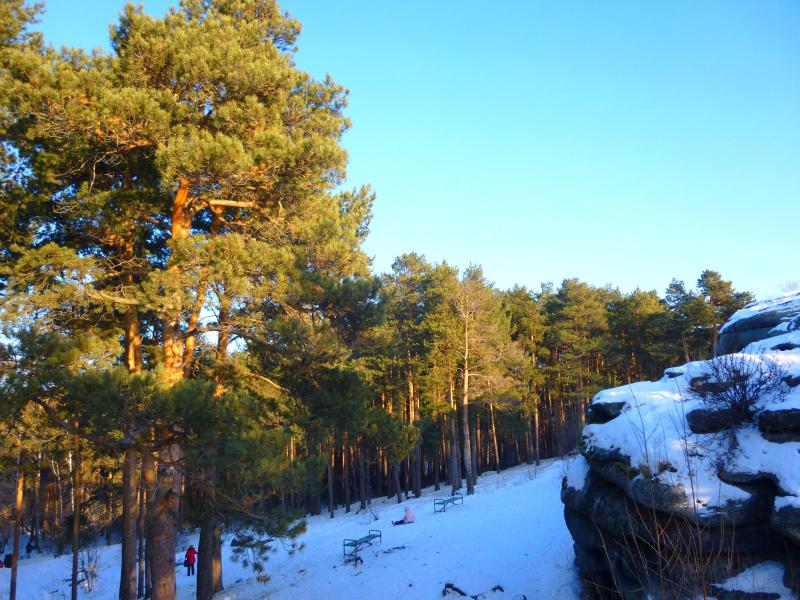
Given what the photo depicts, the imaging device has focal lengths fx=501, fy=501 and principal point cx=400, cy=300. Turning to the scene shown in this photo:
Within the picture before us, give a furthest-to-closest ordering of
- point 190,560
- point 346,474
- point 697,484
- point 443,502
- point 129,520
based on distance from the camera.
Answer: point 346,474
point 190,560
point 443,502
point 129,520
point 697,484

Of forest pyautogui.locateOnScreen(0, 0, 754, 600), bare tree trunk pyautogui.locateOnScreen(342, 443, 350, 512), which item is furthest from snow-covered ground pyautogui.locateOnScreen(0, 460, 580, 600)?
bare tree trunk pyautogui.locateOnScreen(342, 443, 350, 512)

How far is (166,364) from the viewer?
374 inches

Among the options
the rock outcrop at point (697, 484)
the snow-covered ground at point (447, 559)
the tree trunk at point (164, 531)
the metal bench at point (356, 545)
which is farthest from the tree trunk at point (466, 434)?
the tree trunk at point (164, 531)

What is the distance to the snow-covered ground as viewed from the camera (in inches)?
460

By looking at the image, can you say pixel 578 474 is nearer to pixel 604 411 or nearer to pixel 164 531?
pixel 604 411

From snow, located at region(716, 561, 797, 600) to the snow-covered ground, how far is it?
14.2 ft

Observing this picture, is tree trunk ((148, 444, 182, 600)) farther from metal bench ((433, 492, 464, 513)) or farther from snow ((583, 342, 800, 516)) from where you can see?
metal bench ((433, 492, 464, 513))

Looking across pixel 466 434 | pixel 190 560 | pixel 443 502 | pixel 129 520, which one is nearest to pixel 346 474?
pixel 466 434

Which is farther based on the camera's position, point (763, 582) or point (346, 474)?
point (346, 474)

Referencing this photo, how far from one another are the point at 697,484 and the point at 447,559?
362 inches

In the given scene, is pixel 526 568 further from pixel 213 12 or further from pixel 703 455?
pixel 213 12

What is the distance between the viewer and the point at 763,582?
6125 millimetres

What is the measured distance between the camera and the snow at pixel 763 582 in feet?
19.4

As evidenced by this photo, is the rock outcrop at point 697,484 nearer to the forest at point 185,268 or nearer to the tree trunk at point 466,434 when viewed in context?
the forest at point 185,268
